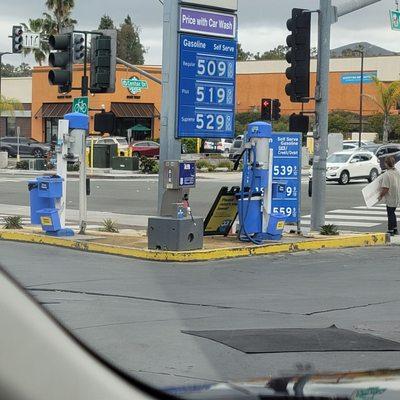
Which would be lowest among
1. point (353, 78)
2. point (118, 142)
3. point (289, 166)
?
point (289, 166)

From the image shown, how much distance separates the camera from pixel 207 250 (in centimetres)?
1377

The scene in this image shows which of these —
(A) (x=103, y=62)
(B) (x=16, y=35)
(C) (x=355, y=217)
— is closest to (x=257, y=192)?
(A) (x=103, y=62)

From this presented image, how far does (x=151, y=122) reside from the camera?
68.1m

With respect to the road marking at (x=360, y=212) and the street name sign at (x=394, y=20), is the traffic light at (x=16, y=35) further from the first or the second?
the street name sign at (x=394, y=20)

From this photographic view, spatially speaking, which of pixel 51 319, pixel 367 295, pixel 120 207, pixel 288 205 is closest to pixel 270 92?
pixel 120 207

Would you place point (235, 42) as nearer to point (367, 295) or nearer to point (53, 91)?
point (367, 295)

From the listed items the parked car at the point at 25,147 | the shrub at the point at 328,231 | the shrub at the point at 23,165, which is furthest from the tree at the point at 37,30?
the parked car at the point at 25,147

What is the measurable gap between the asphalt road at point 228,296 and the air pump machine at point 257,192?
997 millimetres

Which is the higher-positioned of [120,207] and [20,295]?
[20,295]

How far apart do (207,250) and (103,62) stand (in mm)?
4860

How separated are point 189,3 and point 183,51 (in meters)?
0.83

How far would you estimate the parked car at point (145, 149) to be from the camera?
57.0 m

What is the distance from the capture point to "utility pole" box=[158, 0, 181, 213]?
14625 mm

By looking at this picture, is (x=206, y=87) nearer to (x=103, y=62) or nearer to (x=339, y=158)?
(x=103, y=62)
